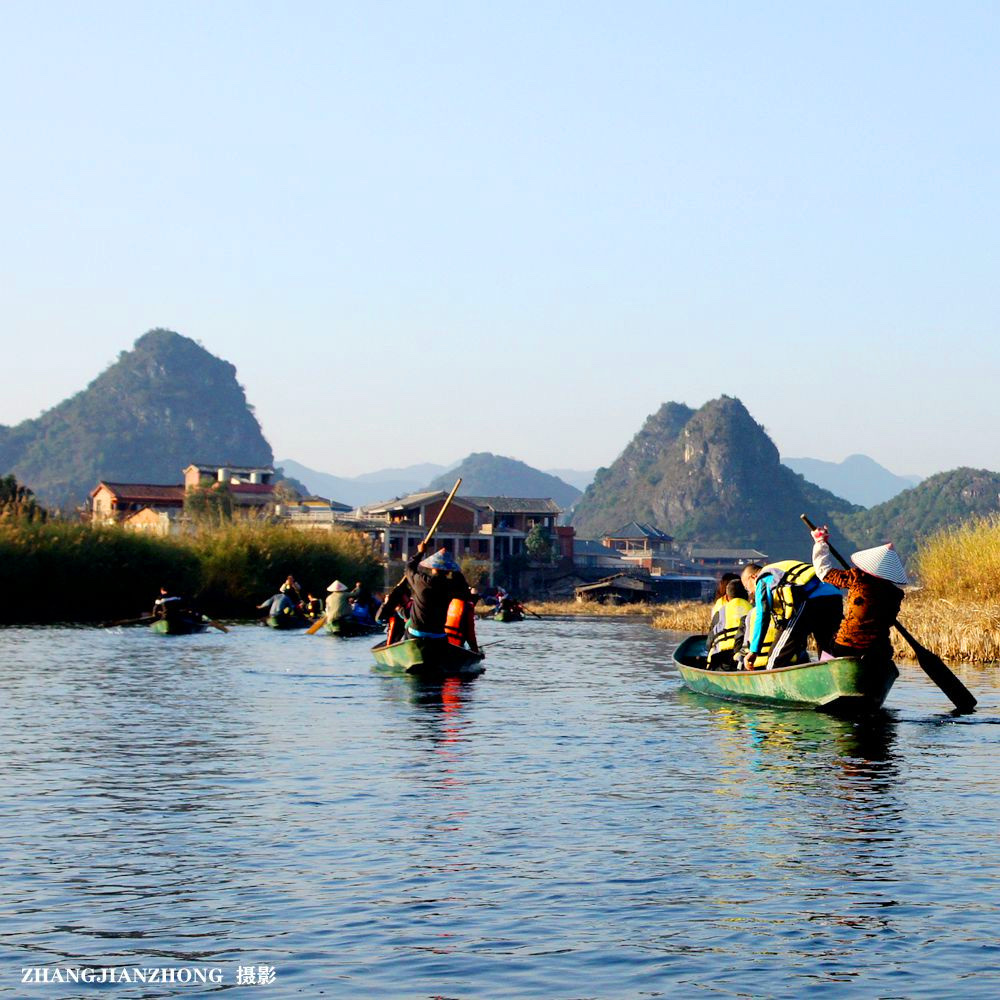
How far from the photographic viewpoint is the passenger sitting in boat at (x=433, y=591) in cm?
2561

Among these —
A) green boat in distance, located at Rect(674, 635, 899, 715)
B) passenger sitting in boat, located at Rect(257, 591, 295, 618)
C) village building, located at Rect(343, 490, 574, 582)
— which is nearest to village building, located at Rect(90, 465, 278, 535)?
village building, located at Rect(343, 490, 574, 582)

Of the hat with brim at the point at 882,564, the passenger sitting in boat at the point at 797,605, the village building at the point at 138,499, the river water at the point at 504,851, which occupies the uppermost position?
the village building at the point at 138,499

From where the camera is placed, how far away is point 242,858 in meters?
11.4

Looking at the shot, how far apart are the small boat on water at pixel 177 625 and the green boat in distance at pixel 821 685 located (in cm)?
2365

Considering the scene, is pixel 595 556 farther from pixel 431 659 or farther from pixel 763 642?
pixel 763 642

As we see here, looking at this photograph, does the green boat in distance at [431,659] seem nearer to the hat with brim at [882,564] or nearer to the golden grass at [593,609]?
the hat with brim at [882,564]

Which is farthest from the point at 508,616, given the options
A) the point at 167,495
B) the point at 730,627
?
the point at 167,495

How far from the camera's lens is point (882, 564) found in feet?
64.7

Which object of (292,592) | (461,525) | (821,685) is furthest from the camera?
(461,525)

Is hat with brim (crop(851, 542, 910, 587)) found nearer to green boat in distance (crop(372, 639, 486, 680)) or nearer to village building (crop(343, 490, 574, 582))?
green boat in distance (crop(372, 639, 486, 680))

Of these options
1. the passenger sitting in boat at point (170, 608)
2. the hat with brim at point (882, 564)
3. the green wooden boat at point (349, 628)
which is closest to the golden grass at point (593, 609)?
the green wooden boat at point (349, 628)

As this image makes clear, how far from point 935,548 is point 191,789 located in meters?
29.3

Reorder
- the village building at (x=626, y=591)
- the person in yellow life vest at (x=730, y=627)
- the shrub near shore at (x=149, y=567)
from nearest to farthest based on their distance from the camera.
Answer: the person in yellow life vest at (x=730, y=627) < the shrub near shore at (x=149, y=567) < the village building at (x=626, y=591)

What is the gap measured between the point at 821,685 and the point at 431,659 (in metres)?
8.53
